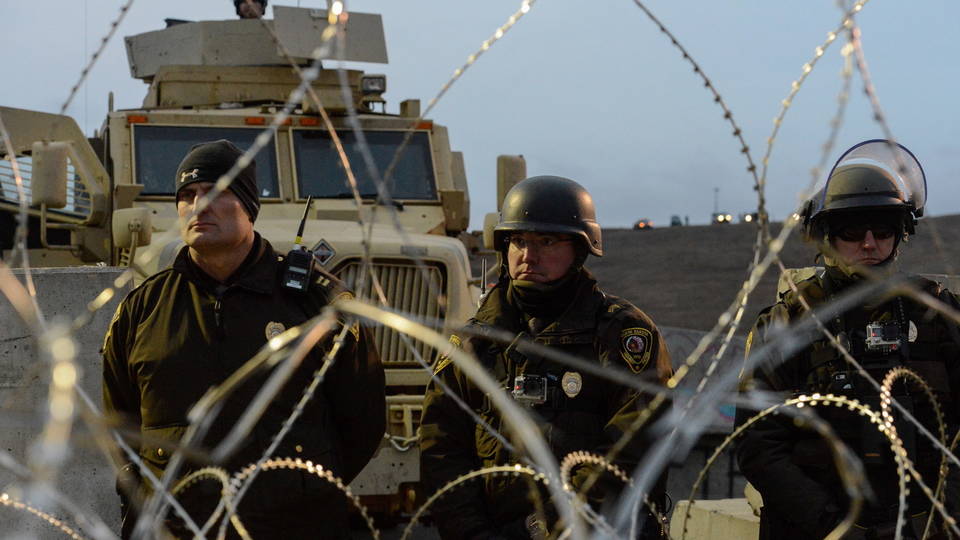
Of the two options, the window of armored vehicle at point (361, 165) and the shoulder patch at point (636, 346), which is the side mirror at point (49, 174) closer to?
the window of armored vehicle at point (361, 165)

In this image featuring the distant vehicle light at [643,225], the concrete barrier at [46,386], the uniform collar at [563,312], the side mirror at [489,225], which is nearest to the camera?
the uniform collar at [563,312]

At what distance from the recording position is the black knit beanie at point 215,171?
341 cm

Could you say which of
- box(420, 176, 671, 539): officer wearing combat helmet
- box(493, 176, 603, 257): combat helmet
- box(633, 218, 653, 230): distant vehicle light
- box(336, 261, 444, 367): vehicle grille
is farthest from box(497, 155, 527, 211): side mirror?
box(633, 218, 653, 230): distant vehicle light

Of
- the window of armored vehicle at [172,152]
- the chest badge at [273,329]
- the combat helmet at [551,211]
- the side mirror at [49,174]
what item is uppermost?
the window of armored vehicle at [172,152]

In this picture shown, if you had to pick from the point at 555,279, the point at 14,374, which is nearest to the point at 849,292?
the point at 555,279

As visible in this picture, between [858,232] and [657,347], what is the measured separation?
2.19 feet

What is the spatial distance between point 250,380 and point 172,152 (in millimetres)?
4521

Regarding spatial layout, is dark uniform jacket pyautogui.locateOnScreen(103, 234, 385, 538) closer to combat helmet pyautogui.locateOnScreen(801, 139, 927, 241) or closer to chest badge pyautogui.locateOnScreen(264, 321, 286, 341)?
chest badge pyautogui.locateOnScreen(264, 321, 286, 341)

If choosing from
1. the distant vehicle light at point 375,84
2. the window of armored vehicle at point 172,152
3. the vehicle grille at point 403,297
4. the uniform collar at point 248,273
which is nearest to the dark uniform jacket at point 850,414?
the uniform collar at point 248,273

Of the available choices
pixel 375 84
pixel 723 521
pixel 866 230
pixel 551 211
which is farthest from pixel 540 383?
pixel 375 84

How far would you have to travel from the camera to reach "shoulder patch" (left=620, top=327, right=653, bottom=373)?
3.27m

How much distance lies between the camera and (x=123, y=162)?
7328mm

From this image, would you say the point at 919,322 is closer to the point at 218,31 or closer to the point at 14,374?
the point at 14,374

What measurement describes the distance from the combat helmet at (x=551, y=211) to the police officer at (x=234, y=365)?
1.86 ft
